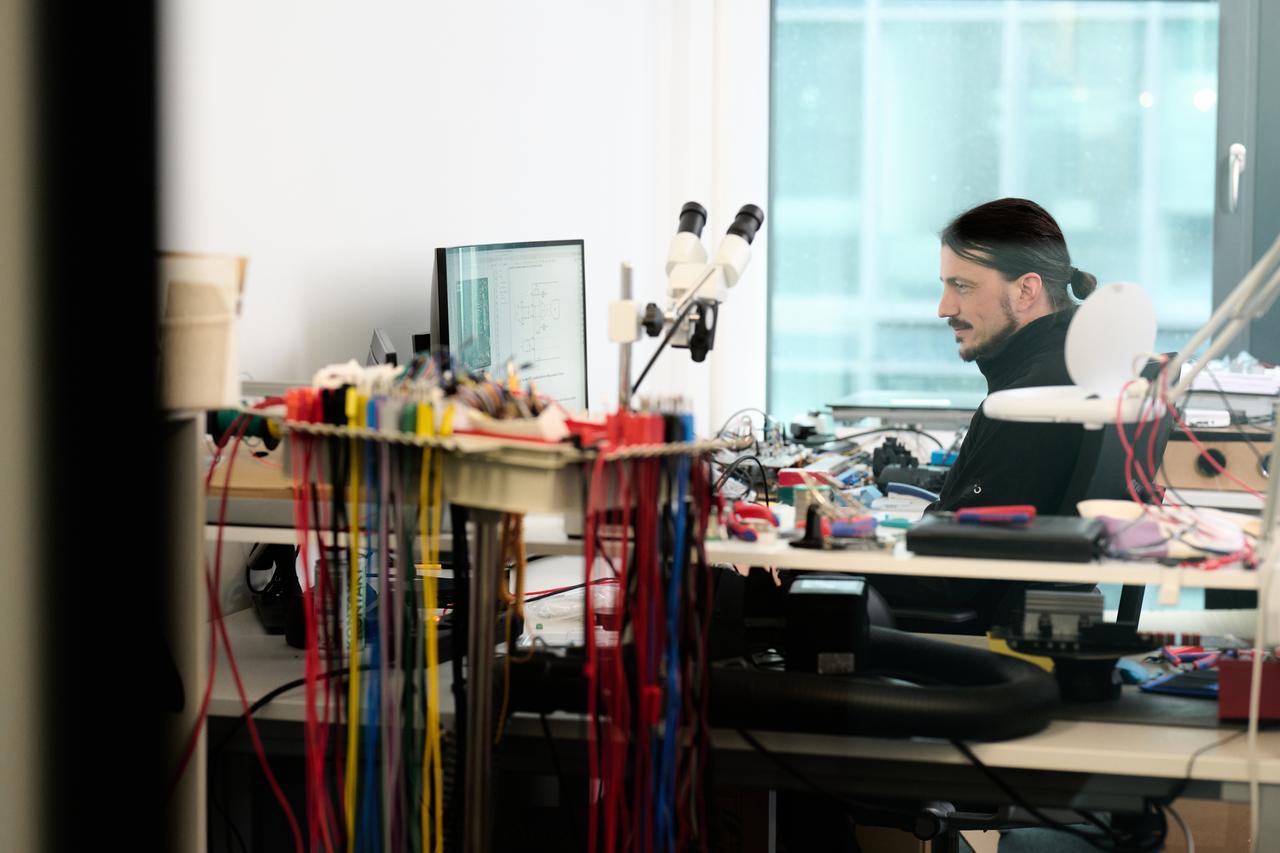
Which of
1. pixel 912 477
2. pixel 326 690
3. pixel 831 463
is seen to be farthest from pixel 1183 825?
pixel 831 463

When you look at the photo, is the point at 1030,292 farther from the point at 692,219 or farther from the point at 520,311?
the point at 692,219

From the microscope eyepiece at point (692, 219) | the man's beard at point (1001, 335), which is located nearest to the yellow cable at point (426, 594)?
the microscope eyepiece at point (692, 219)

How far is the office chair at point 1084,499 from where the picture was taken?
2023mm

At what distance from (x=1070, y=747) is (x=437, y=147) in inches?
69.2

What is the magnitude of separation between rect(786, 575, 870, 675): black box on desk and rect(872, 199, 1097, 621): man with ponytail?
21.4 inches

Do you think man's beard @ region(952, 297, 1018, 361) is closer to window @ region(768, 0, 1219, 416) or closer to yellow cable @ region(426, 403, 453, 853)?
yellow cable @ region(426, 403, 453, 853)

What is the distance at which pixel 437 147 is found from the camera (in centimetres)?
267

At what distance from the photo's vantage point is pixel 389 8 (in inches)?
96.4

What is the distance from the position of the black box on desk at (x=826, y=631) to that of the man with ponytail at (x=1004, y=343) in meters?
0.54

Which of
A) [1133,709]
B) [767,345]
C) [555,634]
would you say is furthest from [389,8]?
[767,345]

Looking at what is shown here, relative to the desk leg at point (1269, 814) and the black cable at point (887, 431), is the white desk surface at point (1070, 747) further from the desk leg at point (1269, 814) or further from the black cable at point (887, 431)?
the black cable at point (887, 431)

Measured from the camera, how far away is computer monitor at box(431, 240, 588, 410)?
2105mm

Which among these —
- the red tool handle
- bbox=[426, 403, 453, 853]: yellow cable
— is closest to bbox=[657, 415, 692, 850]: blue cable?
bbox=[426, 403, 453, 853]: yellow cable

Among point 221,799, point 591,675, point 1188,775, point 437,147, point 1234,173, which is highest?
point 1234,173
